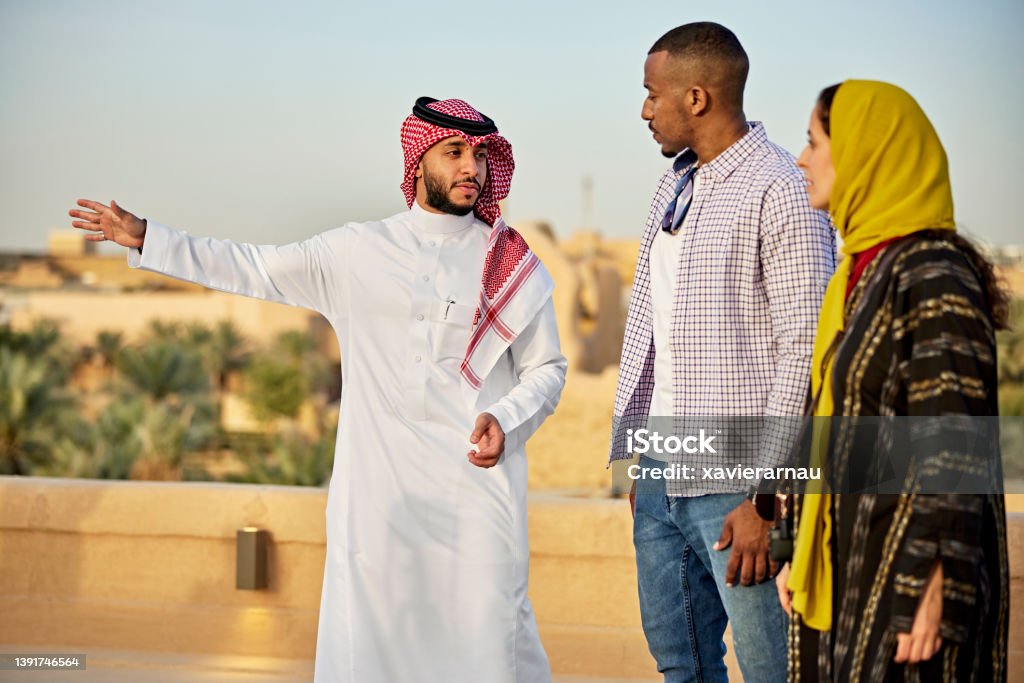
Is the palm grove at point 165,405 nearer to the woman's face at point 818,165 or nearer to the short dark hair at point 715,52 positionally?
the short dark hair at point 715,52

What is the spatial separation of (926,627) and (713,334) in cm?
79

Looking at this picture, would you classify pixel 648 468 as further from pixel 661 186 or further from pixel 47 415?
pixel 47 415

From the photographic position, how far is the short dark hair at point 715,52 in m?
2.67

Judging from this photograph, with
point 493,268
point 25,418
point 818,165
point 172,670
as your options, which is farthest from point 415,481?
point 25,418

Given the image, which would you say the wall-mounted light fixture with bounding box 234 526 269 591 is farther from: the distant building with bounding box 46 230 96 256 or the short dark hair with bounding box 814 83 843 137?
the distant building with bounding box 46 230 96 256

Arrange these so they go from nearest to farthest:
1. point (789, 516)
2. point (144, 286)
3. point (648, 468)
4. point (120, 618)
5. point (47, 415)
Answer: point (789, 516) → point (648, 468) → point (120, 618) → point (47, 415) → point (144, 286)

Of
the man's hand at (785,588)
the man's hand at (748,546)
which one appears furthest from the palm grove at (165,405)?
the man's hand at (785,588)

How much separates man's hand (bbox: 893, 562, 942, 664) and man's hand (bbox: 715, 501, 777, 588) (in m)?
0.46

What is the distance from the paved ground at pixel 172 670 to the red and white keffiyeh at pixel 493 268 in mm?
1732

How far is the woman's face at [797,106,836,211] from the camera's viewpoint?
2.20 meters

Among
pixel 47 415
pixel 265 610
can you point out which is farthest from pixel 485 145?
pixel 47 415

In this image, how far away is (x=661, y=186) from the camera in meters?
2.89

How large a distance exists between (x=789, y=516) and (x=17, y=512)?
362 centimetres

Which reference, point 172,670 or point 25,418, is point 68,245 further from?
point 172,670
